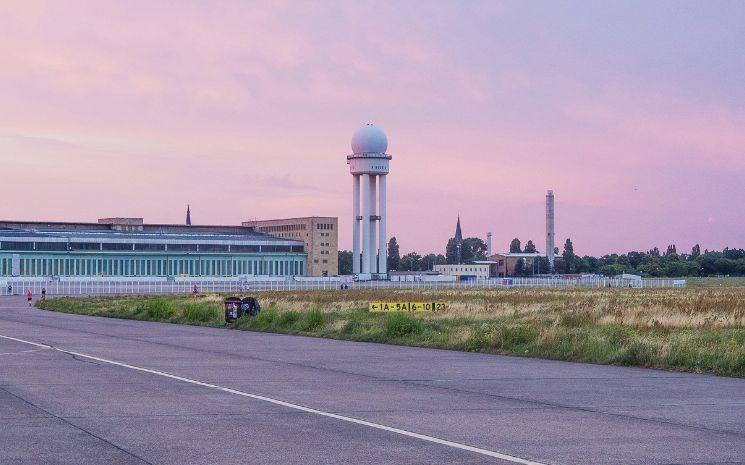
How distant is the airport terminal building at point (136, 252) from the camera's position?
468 feet

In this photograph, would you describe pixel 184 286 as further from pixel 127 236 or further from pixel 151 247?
pixel 151 247

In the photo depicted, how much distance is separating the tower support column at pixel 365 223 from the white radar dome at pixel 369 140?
12.7ft

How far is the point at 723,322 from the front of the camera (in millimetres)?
31312

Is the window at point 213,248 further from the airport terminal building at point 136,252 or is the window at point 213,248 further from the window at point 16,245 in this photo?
the window at point 16,245

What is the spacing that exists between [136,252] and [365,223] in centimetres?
3451


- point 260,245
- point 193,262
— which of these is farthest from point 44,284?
point 260,245

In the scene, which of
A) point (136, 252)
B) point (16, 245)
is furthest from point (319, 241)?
point (16, 245)

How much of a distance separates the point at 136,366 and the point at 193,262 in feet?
449

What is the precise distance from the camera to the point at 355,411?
14.2 meters

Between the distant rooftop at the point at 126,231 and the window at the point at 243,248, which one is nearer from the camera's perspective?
the distant rooftop at the point at 126,231

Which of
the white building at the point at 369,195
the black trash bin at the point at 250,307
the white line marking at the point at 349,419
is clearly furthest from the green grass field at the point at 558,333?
the white building at the point at 369,195

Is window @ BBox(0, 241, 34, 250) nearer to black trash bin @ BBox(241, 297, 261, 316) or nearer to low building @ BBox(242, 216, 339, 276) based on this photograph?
low building @ BBox(242, 216, 339, 276)

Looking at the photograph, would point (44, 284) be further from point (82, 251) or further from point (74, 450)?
point (74, 450)

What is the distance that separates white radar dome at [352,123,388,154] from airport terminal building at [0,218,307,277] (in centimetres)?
2821
